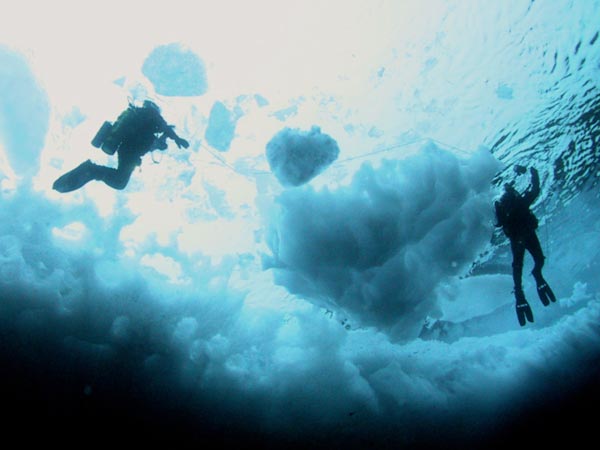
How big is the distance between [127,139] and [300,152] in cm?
315

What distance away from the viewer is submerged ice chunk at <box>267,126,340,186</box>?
7277mm

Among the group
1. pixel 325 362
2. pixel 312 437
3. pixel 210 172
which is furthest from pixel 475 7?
pixel 312 437

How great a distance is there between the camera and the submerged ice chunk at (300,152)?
7.28 meters

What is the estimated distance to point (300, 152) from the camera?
23.9 ft

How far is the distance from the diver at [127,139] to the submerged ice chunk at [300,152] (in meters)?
2.03

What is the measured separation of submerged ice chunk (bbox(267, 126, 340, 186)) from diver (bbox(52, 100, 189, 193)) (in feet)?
6.67

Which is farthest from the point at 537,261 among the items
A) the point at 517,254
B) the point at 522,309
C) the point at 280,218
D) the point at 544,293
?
the point at 280,218

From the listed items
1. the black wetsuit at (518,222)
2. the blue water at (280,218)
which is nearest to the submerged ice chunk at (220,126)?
the blue water at (280,218)

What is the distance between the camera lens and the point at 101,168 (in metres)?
6.43

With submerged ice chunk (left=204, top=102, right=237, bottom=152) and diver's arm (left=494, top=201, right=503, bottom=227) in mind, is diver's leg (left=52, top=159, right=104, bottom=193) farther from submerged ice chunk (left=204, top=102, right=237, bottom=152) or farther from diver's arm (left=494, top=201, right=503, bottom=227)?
diver's arm (left=494, top=201, right=503, bottom=227)

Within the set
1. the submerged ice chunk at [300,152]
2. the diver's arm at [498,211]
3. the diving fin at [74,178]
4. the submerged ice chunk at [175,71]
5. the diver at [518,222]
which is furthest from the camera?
the diver's arm at [498,211]

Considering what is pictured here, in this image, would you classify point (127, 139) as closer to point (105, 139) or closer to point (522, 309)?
point (105, 139)

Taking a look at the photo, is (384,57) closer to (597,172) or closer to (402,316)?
(402,316)

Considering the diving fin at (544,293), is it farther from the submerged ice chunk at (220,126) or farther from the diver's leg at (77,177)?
the diver's leg at (77,177)
